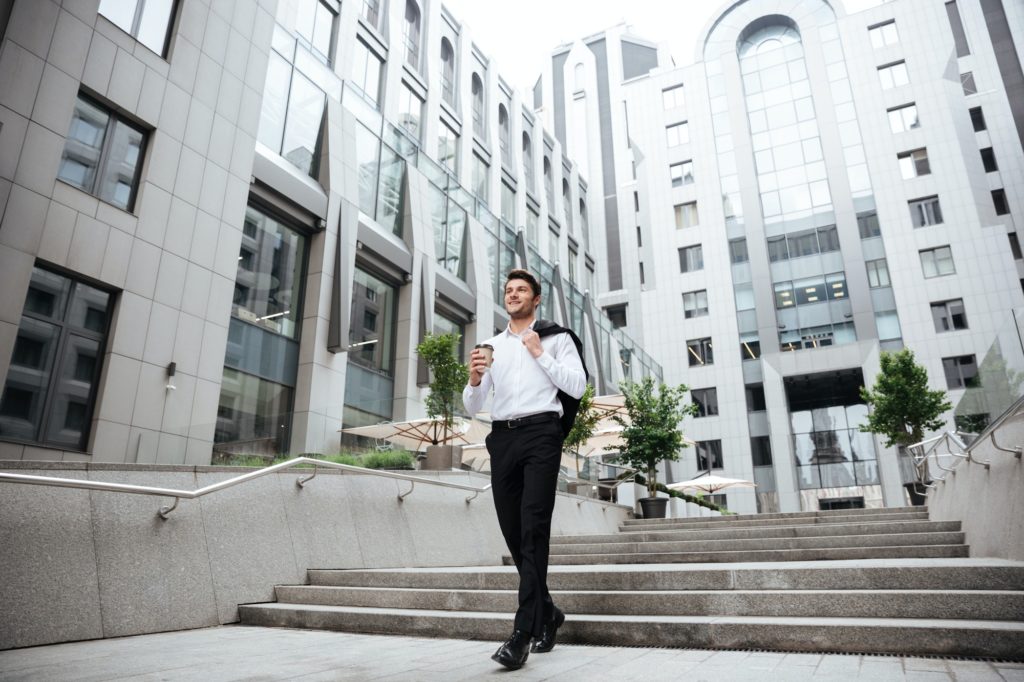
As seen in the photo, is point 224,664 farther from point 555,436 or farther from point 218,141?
point 218,141

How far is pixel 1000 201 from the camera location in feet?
111

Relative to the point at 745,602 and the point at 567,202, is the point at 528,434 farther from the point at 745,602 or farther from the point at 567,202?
the point at 567,202

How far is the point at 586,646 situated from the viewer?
158 inches

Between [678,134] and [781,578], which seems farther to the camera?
[678,134]

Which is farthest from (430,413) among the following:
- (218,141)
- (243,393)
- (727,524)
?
(218,141)

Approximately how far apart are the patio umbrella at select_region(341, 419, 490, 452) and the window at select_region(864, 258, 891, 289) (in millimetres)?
27613

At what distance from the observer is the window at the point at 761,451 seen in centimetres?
3366

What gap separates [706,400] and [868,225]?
1277 cm

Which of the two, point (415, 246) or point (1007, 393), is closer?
point (1007, 393)

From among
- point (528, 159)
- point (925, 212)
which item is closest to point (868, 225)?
point (925, 212)

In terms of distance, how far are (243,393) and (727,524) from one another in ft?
37.0

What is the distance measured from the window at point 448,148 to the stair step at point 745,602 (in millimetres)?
24855

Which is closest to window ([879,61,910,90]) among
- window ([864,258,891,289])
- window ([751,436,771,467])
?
window ([864,258,891,289])

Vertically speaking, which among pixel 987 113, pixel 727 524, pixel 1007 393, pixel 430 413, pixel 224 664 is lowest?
pixel 224 664
